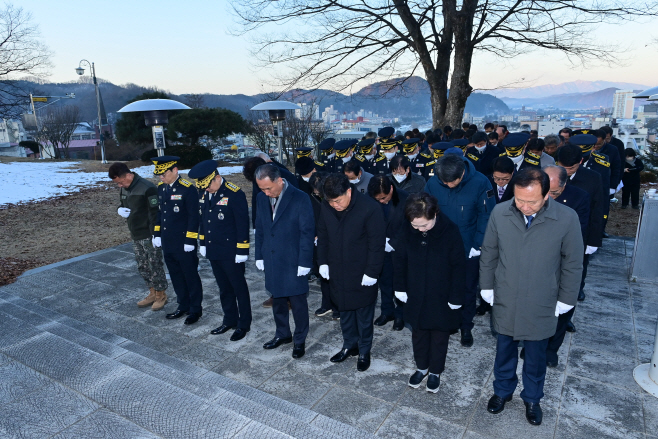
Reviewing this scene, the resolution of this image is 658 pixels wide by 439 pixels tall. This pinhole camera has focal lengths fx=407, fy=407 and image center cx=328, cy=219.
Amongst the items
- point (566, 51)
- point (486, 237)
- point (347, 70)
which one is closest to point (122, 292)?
point (486, 237)

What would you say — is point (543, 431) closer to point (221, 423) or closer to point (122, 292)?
point (221, 423)

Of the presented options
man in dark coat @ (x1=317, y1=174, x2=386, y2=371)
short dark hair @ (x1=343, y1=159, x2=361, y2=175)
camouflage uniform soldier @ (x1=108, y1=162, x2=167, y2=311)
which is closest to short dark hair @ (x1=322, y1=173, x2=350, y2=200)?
man in dark coat @ (x1=317, y1=174, x2=386, y2=371)

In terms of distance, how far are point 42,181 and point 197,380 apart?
19269 mm

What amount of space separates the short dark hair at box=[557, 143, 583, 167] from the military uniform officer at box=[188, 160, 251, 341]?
346cm

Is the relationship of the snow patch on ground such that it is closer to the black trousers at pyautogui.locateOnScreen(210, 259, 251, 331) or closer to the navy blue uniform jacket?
the black trousers at pyautogui.locateOnScreen(210, 259, 251, 331)

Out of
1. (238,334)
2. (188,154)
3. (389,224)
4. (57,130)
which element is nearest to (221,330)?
(238,334)

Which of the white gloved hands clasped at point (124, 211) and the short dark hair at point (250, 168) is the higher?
the short dark hair at point (250, 168)

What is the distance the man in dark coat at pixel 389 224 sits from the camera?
4.00 metres

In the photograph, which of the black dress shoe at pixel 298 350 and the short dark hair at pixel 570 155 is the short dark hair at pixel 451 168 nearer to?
the short dark hair at pixel 570 155

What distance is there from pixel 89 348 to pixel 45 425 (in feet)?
3.87

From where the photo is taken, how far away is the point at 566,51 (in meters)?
13.1

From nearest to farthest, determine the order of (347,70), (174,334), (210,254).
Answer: (210,254), (174,334), (347,70)

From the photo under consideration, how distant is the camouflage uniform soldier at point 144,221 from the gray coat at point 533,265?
414cm

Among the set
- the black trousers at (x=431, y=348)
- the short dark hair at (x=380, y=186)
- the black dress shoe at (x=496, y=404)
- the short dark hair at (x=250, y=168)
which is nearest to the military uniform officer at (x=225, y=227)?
the short dark hair at (x=250, y=168)
